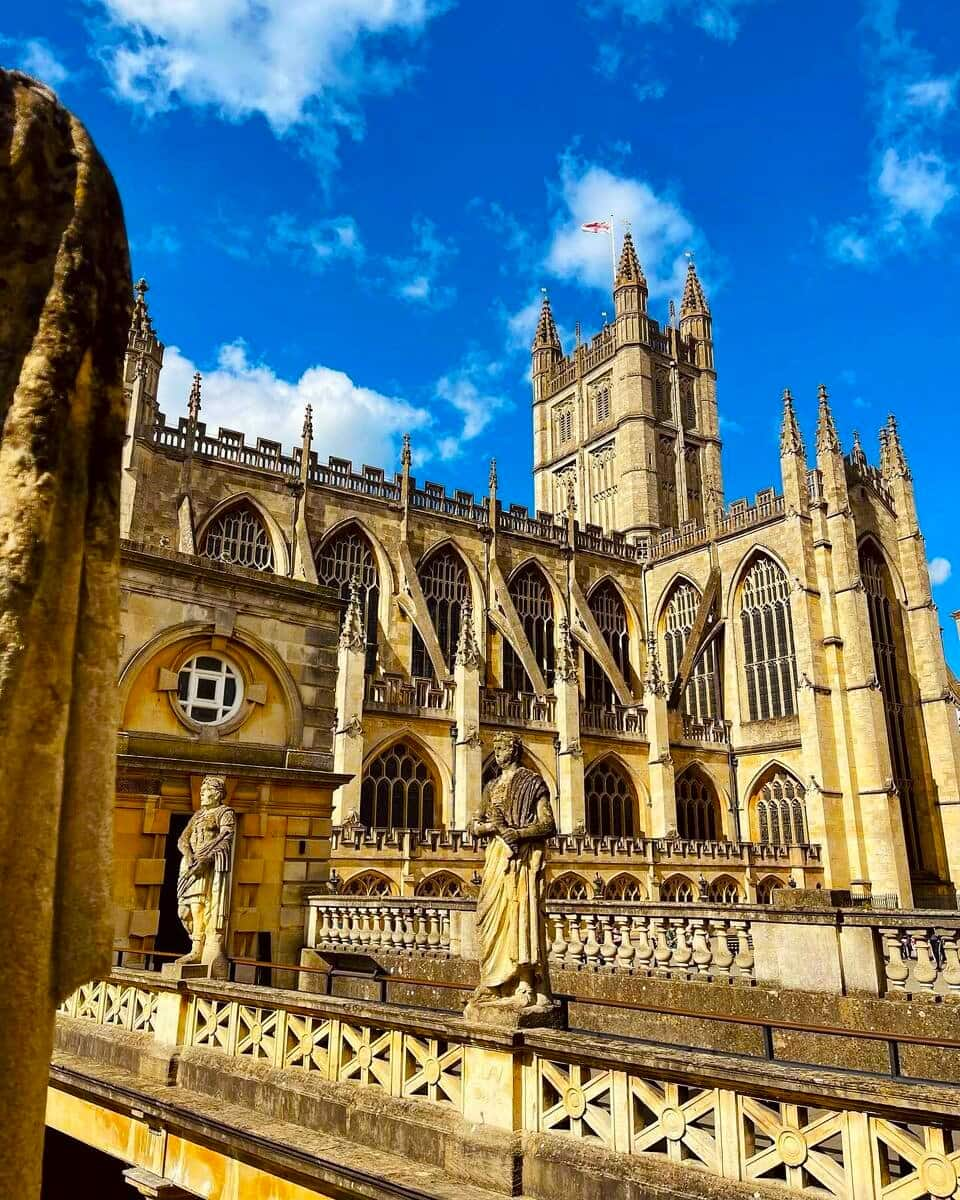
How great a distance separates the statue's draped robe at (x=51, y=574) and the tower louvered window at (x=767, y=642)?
34877mm

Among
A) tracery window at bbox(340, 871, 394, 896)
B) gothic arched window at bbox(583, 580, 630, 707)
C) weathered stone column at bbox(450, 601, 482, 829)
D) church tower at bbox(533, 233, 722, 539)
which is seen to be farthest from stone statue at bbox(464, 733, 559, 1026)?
church tower at bbox(533, 233, 722, 539)

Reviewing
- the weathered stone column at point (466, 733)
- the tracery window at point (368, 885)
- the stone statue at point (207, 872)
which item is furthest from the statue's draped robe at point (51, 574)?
the weathered stone column at point (466, 733)


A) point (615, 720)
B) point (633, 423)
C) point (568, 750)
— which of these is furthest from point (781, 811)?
point (633, 423)

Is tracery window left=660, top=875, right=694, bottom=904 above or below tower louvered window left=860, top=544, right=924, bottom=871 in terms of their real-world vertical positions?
below

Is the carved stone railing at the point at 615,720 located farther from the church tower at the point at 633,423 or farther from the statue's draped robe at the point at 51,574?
the statue's draped robe at the point at 51,574

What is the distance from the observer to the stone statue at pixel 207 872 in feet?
27.3

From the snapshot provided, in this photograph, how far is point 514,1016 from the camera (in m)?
5.30

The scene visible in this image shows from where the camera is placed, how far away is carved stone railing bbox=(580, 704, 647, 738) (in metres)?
32.6

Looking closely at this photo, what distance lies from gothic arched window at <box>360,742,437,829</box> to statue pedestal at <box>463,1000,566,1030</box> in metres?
21.0

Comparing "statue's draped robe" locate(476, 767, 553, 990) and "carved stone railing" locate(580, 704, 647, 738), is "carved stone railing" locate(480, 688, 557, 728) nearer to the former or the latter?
"carved stone railing" locate(580, 704, 647, 738)

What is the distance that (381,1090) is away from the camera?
19.0 feet

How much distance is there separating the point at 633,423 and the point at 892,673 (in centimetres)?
1806

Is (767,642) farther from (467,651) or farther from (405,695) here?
(405,695)

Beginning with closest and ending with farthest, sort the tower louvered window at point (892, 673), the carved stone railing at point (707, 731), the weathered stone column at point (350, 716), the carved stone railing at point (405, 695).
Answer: the weathered stone column at point (350, 716) → the carved stone railing at point (405, 695) → the tower louvered window at point (892, 673) → the carved stone railing at point (707, 731)
